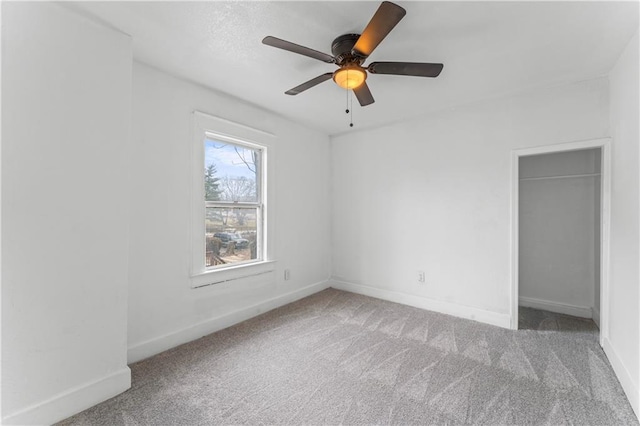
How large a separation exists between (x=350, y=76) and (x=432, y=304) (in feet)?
9.73

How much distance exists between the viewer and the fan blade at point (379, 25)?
140cm

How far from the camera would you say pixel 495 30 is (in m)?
1.93

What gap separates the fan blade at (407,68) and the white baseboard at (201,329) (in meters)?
2.83

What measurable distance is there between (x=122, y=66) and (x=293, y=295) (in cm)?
314

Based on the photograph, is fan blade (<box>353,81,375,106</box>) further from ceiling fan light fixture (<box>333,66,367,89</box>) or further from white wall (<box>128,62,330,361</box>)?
white wall (<box>128,62,330,361</box>)

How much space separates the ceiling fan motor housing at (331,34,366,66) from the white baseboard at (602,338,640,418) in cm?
289

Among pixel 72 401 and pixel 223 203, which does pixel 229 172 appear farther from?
pixel 72 401

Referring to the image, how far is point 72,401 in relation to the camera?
1.72 meters

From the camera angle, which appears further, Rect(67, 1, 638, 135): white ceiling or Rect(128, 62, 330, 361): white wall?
Rect(128, 62, 330, 361): white wall

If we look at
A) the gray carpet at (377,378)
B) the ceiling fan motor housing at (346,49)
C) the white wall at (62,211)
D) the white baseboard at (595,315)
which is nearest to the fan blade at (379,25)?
the ceiling fan motor housing at (346,49)

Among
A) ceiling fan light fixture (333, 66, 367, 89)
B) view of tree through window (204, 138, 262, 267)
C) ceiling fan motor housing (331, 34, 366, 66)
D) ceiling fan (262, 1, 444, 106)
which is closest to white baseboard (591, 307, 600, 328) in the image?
ceiling fan (262, 1, 444, 106)

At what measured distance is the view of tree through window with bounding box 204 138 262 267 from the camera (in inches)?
118

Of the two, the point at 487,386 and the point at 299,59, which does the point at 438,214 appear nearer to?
the point at 487,386

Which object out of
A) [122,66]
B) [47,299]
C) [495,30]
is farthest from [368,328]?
[122,66]
